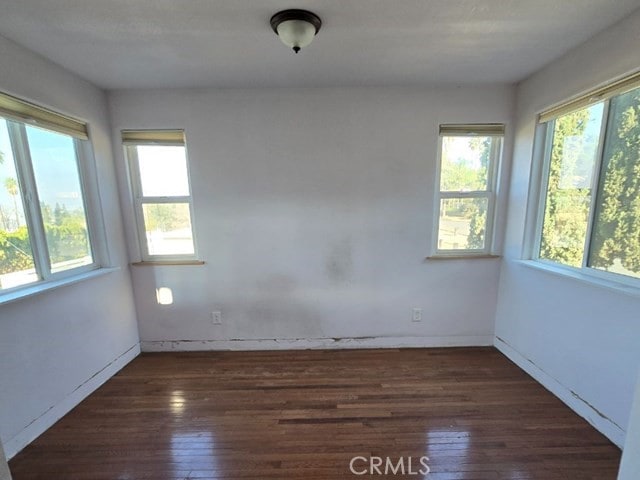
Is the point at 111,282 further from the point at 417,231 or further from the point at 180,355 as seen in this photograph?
the point at 417,231

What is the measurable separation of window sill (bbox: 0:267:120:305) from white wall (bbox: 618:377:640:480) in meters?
2.76

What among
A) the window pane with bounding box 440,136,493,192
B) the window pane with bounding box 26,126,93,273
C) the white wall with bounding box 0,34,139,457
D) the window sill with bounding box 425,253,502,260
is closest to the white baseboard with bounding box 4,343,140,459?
the white wall with bounding box 0,34,139,457

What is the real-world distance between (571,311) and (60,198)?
145 inches

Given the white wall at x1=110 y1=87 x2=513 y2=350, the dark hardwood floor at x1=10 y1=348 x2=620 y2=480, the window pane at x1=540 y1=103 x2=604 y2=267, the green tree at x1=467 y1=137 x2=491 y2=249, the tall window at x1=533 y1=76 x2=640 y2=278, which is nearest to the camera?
the dark hardwood floor at x1=10 y1=348 x2=620 y2=480

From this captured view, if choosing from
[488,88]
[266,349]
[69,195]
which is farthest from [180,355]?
[488,88]

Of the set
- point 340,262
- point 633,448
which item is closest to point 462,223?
point 340,262

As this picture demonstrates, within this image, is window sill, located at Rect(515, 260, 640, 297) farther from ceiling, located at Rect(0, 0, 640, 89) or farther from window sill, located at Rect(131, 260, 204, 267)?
window sill, located at Rect(131, 260, 204, 267)

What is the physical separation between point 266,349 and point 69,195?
2041mm

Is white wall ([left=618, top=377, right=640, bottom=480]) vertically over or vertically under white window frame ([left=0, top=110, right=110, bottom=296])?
under

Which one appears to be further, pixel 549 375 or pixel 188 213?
pixel 188 213

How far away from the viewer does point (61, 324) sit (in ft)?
6.01

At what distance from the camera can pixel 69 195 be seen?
203 cm

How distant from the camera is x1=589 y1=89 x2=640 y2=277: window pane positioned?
1.53m

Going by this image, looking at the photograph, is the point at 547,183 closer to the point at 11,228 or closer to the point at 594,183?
the point at 594,183
